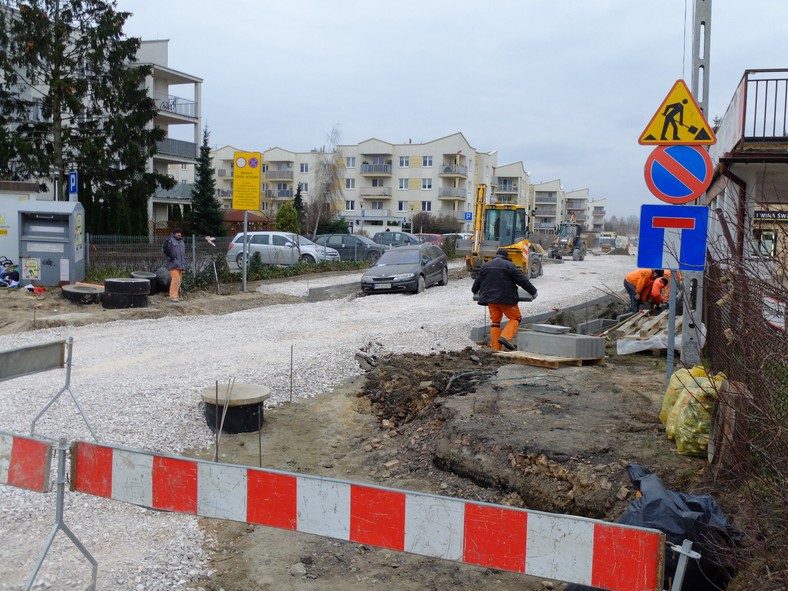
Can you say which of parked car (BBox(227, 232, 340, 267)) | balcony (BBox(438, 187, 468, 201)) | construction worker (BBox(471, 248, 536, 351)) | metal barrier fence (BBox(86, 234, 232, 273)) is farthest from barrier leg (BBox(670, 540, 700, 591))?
balcony (BBox(438, 187, 468, 201))

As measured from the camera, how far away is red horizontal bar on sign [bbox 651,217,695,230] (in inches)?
283

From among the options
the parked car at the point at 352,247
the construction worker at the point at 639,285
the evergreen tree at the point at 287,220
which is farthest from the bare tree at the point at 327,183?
the construction worker at the point at 639,285

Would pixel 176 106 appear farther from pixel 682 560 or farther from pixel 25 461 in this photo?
pixel 682 560

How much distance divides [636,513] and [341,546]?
2.17 meters

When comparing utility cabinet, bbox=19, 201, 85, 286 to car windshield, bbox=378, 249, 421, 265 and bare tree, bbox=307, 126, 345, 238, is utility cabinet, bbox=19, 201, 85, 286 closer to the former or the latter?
car windshield, bbox=378, 249, 421, 265

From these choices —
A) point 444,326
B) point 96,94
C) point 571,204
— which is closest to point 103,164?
point 96,94

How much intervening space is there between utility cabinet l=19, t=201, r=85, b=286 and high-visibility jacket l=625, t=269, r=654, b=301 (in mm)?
13052

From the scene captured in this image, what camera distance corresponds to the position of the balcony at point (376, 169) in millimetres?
95500

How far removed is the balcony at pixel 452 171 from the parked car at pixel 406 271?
228ft

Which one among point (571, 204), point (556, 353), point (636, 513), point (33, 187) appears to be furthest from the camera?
point (571, 204)

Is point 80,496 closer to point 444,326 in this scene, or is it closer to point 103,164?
point 444,326

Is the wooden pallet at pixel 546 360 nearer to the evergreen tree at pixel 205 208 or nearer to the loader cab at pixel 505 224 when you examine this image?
the loader cab at pixel 505 224

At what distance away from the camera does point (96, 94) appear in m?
28.5

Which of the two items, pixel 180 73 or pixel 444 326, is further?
pixel 180 73
